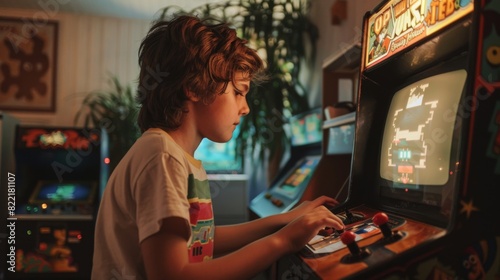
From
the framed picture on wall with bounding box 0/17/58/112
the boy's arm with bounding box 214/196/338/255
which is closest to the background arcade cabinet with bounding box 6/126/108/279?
the framed picture on wall with bounding box 0/17/58/112

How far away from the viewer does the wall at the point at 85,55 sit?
441cm

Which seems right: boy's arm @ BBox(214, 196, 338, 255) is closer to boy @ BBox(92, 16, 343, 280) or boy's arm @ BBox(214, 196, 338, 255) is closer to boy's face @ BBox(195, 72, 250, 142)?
boy @ BBox(92, 16, 343, 280)

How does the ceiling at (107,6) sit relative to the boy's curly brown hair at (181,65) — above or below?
above

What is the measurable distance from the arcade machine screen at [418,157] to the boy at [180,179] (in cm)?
17

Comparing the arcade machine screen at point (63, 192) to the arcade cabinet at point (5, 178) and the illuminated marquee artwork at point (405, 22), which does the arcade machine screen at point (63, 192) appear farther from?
the illuminated marquee artwork at point (405, 22)

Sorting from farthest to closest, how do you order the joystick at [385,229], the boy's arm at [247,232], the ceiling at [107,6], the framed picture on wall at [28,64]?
the framed picture on wall at [28,64] < the ceiling at [107,6] < the boy's arm at [247,232] < the joystick at [385,229]

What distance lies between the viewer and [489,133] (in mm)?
681

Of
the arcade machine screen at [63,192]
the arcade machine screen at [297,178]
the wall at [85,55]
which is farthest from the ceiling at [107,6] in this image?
the arcade machine screen at [297,178]

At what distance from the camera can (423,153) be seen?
96 cm

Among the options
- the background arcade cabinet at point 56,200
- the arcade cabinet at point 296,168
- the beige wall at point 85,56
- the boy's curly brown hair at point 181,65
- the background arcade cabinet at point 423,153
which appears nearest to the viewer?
the background arcade cabinet at point 423,153

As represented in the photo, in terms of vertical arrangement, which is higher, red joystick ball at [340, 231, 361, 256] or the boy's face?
the boy's face

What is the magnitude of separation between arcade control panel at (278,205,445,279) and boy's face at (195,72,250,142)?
324 mm

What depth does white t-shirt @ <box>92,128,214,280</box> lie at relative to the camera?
0.76 m

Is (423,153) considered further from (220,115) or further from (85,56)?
(85,56)
